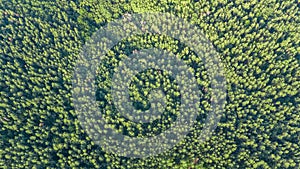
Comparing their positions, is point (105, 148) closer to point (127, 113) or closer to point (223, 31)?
point (127, 113)

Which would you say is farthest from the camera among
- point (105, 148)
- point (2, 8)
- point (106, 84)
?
point (2, 8)

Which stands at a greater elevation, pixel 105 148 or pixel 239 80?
pixel 239 80

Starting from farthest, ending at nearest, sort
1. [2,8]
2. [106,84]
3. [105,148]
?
[2,8], [106,84], [105,148]

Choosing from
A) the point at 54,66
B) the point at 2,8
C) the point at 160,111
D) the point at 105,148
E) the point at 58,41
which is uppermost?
the point at 2,8

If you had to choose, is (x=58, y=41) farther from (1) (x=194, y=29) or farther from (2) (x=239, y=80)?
(2) (x=239, y=80)

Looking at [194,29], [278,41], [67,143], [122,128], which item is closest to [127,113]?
[122,128]

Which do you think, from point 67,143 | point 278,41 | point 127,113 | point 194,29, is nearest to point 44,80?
point 67,143

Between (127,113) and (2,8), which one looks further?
(2,8)
